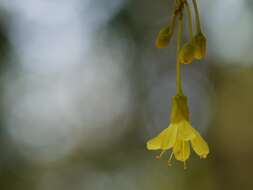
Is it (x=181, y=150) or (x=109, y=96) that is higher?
(x=181, y=150)

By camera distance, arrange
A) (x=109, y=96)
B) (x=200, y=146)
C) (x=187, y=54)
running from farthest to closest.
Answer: (x=109, y=96)
(x=200, y=146)
(x=187, y=54)

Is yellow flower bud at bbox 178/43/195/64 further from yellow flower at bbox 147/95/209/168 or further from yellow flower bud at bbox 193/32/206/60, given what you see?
yellow flower at bbox 147/95/209/168

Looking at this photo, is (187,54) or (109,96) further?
(109,96)

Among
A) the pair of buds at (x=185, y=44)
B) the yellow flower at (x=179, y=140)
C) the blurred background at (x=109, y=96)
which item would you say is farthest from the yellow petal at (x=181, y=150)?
the blurred background at (x=109, y=96)

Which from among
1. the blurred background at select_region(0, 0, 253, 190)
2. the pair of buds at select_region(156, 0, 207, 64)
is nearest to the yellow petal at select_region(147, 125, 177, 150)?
the pair of buds at select_region(156, 0, 207, 64)

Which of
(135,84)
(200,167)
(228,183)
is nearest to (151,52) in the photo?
(135,84)

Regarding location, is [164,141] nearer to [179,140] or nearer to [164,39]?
[179,140]

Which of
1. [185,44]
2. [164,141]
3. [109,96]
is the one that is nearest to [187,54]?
[185,44]

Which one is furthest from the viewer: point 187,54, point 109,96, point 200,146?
point 109,96
